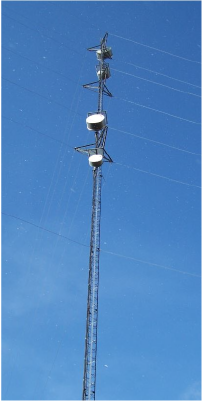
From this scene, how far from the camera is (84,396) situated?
17.0 metres

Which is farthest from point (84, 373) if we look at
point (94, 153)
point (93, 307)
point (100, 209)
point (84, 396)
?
point (94, 153)

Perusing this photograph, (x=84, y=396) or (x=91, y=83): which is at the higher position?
(x=91, y=83)

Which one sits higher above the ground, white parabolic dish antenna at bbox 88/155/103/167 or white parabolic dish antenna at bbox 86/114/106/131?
white parabolic dish antenna at bbox 86/114/106/131

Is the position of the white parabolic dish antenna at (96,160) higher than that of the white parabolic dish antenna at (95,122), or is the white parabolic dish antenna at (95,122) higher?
the white parabolic dish antenna at (95,122)

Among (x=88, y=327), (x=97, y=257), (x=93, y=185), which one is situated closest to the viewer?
(x=88, y=327)

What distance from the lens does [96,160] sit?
21453 mm

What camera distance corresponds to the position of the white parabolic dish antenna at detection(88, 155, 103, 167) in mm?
21422

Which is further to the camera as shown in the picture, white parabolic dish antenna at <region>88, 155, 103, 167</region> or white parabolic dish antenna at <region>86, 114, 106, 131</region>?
white parabolic dish antenna at <region>86, 114, 106, 131</region>

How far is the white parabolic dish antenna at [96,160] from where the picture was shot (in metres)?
21.4

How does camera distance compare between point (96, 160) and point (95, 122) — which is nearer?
point (96, 160)

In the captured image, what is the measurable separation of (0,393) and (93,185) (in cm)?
1033

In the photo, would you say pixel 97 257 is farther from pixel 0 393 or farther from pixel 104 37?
pixel 104 37

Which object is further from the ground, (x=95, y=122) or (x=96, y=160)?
(x=95, y=122)

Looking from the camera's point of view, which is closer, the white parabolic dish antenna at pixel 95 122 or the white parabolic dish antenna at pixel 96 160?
the white parabolic dish antenna at pixel 96 160
